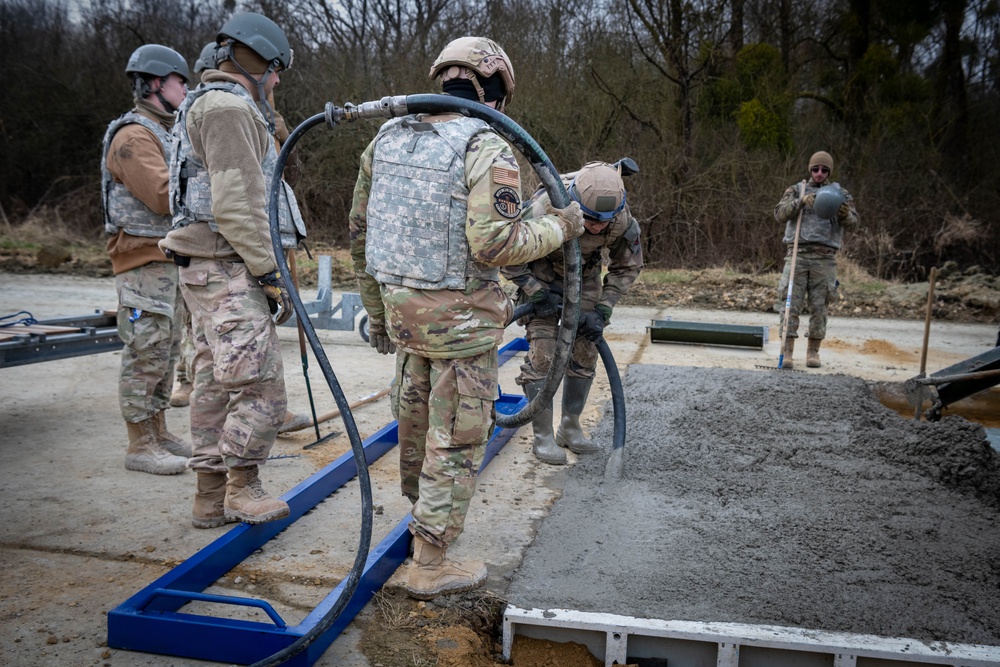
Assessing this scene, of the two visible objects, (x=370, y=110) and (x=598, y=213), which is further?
(x=598, y=213)

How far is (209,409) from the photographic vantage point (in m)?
3.38

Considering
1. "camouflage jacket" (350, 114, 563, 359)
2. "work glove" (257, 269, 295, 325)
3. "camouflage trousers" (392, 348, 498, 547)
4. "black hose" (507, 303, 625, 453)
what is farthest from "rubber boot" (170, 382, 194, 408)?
"camouflage jacket" (350, 114, 563, 359)

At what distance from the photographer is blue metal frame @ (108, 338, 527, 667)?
2459 millimetres

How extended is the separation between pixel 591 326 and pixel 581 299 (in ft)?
0.64

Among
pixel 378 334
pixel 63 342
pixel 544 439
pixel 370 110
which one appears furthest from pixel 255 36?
pixel 544 439

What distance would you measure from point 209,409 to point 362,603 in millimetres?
1133

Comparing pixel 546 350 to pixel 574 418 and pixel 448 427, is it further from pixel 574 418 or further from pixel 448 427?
pixel 448 427

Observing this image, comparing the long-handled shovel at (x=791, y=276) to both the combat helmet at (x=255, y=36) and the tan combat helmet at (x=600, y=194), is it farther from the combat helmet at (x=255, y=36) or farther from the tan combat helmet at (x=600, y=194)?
the combat helmet at (x=255, y=36)

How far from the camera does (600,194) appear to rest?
3.96 meters

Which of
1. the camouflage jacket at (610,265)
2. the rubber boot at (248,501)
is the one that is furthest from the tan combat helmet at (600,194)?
the rubber boot at (248,501)

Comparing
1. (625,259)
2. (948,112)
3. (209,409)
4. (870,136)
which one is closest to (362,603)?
(209,409)

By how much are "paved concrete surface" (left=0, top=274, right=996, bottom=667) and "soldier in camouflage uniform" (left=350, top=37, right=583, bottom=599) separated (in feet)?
1.43

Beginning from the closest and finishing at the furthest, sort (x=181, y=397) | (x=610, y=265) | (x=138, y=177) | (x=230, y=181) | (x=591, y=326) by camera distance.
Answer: (x=230, y=181) → (x=138, y=177) → (x=591, y=326) → (x=610, y=265) → (x=181, y=397)

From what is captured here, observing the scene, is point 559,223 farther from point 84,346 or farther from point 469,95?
point 84,346
